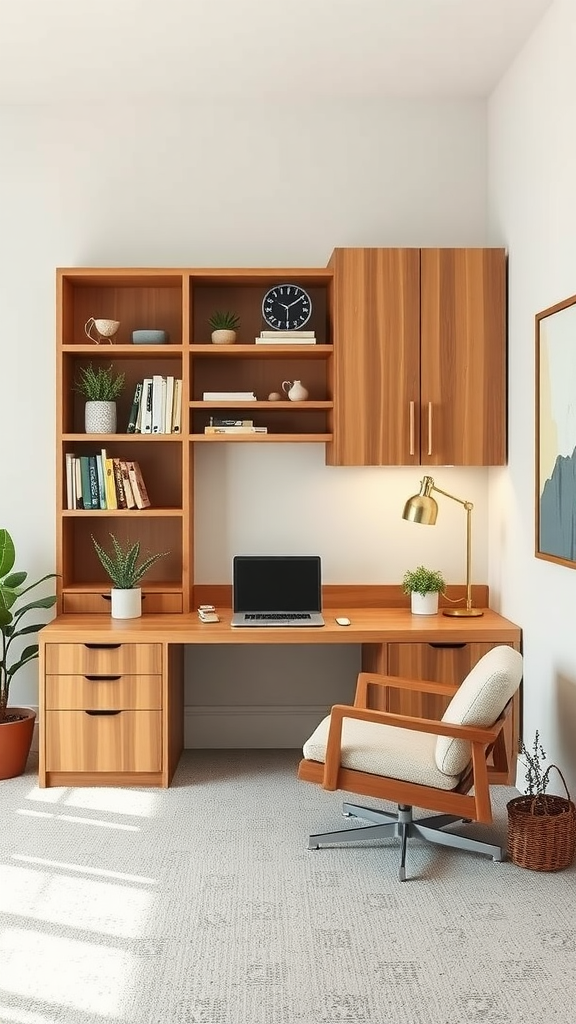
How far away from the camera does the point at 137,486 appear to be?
14.2 ft

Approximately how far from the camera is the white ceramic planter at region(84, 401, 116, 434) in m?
4.32

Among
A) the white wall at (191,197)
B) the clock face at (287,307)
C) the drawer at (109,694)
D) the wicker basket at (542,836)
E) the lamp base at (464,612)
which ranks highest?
the white wall at (191,197)

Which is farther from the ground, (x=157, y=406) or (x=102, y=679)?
(x=157, y=406)

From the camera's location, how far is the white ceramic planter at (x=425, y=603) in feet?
14.2

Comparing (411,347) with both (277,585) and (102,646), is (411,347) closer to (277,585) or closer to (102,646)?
(277,585)

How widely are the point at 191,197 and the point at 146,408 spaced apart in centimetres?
104

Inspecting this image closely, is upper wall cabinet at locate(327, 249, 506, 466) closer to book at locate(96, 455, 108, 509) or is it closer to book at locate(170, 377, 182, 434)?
book at locate(170, 377, 182, 434)

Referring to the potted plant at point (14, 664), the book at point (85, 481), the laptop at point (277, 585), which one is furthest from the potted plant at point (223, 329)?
the potted plant at point (14, 664)

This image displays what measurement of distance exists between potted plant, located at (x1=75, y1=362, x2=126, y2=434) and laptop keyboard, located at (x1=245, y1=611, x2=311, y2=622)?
1043 millimetres

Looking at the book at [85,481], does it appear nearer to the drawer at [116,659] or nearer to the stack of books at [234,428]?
the stack of books at [234,428]

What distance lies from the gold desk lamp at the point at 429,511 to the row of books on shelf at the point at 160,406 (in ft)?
3.55

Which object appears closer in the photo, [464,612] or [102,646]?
[102,646]

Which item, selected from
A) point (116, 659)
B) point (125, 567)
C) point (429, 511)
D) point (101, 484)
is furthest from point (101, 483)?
point (429, 511)

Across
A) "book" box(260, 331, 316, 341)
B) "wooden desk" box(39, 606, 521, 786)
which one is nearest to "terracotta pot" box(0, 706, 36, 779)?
"wooden desk" box(39, 606, 521, 786)
